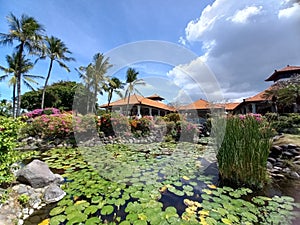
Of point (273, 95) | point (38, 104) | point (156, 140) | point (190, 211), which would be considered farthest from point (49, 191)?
point (38, 104)

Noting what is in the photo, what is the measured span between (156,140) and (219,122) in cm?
568

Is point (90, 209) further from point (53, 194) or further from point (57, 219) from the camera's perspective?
point (53, 194)

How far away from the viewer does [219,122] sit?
3.61 m

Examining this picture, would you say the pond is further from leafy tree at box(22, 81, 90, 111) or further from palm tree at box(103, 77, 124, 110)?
leafy tree at box(22, 81, 90, 111)

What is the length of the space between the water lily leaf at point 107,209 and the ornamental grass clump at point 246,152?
85.7 inches

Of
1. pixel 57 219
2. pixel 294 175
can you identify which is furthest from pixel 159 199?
pixel 294 175

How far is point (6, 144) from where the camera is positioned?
2.32m

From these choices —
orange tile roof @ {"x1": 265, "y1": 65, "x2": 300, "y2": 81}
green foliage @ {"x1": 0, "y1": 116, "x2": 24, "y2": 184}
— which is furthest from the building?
green foliage @ {"x1": 0, "y1": 116, "x2": 24, "y2": 184}

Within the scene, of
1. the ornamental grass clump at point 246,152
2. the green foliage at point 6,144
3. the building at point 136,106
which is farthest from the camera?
the building at point 136,106

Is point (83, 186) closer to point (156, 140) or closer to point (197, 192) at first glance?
point (197, 192)

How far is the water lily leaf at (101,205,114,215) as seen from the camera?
224cm

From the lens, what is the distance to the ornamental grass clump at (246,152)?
3055 mm

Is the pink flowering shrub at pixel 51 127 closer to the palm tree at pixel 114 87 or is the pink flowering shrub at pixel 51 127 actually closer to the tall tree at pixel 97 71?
the tall tree at pixel 97 71

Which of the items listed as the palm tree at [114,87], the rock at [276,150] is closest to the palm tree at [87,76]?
the palm tree at [114,87]
